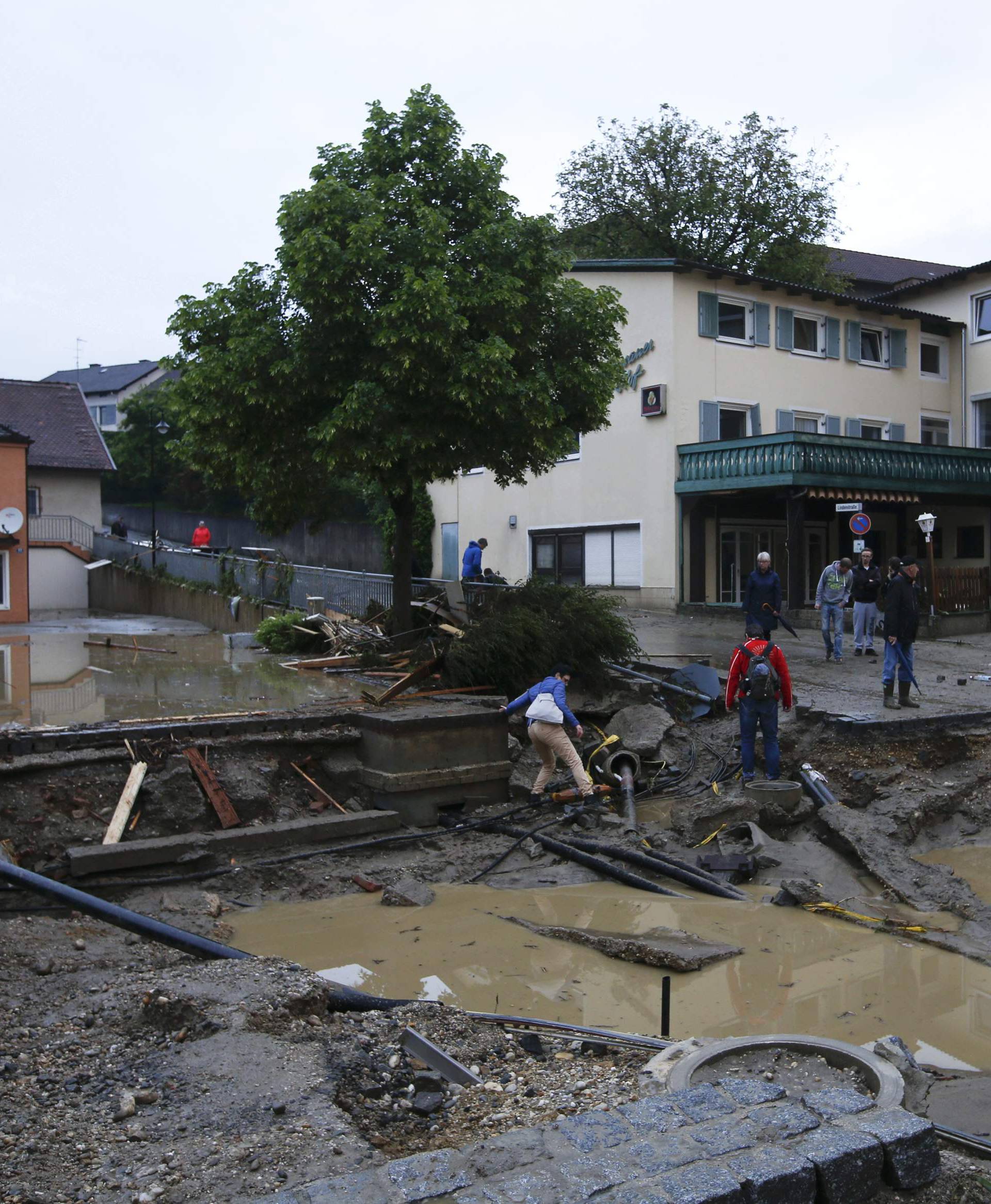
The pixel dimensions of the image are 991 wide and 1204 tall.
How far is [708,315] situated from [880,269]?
989 inches

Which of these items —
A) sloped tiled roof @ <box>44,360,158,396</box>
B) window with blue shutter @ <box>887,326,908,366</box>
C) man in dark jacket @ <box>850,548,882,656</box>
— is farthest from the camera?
sloped tiled roof @ <box>44,360,158,396</box>

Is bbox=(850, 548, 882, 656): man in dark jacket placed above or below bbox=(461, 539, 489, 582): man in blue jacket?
below

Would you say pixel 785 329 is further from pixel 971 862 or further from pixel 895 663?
pixel 971 862

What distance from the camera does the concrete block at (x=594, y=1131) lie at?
3.50 meters

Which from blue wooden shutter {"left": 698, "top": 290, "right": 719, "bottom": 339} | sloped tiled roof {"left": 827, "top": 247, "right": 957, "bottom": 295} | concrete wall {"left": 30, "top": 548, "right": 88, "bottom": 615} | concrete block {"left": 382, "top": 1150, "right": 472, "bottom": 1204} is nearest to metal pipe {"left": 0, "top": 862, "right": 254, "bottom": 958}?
concrete block {"left": 382, "top": 1150, "right": 472, "bottom": 1204}

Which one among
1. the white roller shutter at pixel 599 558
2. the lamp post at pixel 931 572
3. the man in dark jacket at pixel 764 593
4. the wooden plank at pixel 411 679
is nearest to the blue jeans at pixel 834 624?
the man in dark jacket at pixel 764 593

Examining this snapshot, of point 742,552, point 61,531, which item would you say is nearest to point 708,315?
point 742,552

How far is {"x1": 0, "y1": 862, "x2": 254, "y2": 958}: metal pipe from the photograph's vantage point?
589 cm

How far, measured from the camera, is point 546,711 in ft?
38.9

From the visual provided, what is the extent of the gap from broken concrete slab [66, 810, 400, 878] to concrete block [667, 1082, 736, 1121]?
656 centimetres

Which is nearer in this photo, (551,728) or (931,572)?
(551,728)

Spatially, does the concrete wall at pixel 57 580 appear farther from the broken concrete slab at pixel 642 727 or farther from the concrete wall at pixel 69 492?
the broken concrete slab at pixel 642 727

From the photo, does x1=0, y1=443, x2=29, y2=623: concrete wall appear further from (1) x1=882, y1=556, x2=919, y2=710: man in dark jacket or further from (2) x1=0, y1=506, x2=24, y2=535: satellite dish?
(1) x1=882, y1=556, x2=919, y2=710: man in dark jacket

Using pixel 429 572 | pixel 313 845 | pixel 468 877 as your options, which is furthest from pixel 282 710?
pixel 429 572
